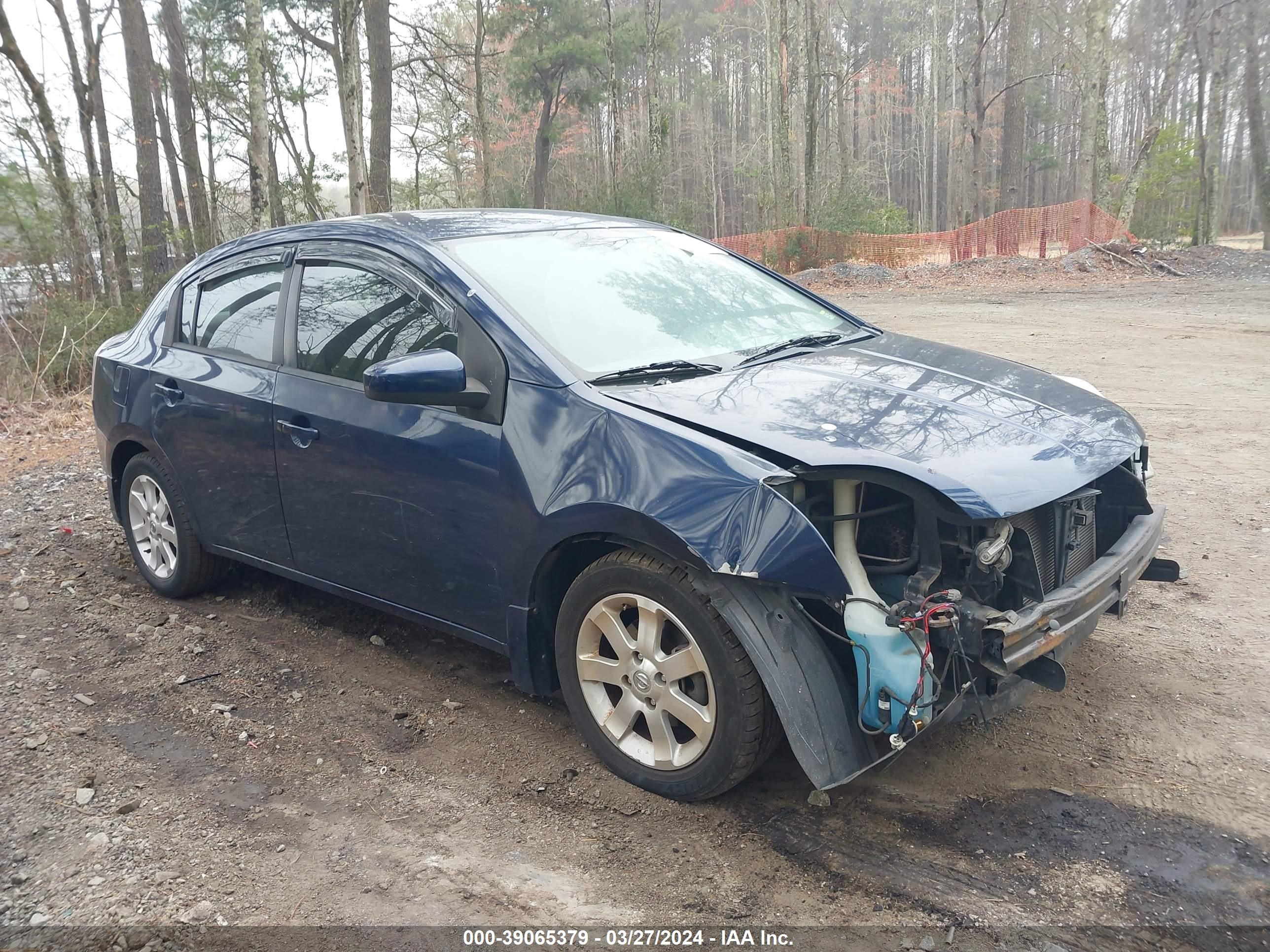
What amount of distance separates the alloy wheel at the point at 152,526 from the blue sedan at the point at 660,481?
1.47 feet

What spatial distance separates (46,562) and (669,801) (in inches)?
175

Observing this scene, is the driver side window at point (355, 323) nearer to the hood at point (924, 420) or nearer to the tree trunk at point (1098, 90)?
the hood at point (924, 420)

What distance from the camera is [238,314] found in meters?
4.50

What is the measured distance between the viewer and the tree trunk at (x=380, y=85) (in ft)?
62.6

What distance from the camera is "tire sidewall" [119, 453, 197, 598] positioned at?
479 centimetres

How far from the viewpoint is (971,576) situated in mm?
2908

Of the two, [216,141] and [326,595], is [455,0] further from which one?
[326,595]

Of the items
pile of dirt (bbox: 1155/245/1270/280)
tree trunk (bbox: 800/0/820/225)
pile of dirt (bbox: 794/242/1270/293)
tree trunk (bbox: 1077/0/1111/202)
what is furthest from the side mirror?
tree trunk (bbox: 1077/0/1111/202)

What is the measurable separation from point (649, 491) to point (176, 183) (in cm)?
3285

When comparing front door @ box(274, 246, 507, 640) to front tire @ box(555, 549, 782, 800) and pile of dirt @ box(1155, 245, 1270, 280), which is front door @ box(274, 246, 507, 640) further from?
pile of dirt @ box(1155, 245, 1270, 280)

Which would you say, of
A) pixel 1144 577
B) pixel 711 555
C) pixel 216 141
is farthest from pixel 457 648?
pixel 216 141

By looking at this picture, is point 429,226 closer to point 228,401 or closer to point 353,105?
point 228,401

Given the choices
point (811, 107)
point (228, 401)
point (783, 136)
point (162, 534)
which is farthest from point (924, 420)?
point (811, 107)

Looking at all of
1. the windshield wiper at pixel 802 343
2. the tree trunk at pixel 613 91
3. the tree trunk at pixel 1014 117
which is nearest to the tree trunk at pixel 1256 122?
the tree trunk at pixel 1014 117
